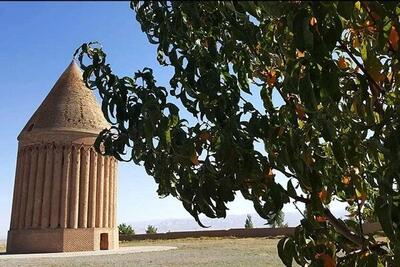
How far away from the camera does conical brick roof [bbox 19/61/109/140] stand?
25561 mm

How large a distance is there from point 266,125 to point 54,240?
23279 mm

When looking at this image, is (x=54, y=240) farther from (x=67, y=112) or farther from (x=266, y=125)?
(x=266, y=125)

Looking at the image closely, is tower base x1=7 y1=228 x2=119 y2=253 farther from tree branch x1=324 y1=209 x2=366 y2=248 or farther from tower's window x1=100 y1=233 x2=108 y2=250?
tree branch x1=324 y1=209 x2=366 y2=248

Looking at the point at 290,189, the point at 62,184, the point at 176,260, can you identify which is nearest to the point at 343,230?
the point at 290,189

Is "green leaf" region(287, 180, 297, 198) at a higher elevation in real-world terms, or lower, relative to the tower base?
lower

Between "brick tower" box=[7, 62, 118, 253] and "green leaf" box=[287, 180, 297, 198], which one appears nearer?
"green leaf" box=[287, 180, 297, 198]

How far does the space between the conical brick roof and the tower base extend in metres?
5.44

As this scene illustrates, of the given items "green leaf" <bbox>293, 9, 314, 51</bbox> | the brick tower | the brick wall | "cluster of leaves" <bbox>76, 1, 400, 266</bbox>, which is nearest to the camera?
"green leaf" <bbox>293, 9, 314, 51</bbox>

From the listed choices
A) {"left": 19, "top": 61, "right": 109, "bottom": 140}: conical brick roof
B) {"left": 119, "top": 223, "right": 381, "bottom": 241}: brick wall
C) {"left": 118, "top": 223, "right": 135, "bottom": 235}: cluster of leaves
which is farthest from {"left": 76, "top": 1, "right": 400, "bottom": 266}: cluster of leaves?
{"left": 118, "top": 223, "right": 135, "bottom": 235}: cluster of leaves

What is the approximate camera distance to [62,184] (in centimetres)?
2480

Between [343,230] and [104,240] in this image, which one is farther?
[104,240]

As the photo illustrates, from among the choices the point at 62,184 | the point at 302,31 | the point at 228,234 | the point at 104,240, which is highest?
the point at 62,184

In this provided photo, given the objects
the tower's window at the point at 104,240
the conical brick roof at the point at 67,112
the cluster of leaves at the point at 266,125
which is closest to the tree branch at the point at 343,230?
the cluster of leaves at the point at 266,125

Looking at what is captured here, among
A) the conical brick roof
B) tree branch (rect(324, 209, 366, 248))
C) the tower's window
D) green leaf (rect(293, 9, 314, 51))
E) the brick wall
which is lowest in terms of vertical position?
tree branch (rect(324, 209, 366, 248))
